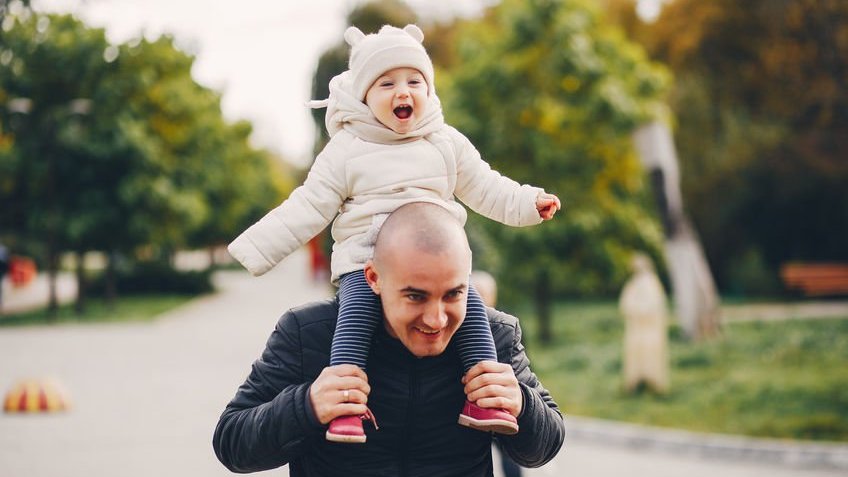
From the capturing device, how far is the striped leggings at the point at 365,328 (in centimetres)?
249

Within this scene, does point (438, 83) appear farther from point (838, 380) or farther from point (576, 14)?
point (838, 380)

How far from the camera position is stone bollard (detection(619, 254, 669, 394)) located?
13250mm

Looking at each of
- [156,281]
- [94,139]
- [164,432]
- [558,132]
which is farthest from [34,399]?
[156,281]

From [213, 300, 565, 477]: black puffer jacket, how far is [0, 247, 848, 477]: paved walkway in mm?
7442

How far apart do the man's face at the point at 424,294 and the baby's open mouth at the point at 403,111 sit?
0.39 metres

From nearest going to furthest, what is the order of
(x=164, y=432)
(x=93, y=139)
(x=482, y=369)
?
1. (x=482, y=369)
2. (x=164, y=432)
3. (x=93, y=139)

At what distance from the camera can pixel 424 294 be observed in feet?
7.76

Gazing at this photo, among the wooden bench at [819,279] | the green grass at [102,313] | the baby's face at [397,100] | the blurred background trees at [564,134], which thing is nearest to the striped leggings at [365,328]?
the baby's face at [397,100]

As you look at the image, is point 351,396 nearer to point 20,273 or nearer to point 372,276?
point 372,276

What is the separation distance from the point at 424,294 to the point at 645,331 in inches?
446

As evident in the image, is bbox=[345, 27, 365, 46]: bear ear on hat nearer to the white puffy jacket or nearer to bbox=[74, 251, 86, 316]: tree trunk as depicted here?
the white puffy jacket

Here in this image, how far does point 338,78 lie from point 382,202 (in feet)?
1.46

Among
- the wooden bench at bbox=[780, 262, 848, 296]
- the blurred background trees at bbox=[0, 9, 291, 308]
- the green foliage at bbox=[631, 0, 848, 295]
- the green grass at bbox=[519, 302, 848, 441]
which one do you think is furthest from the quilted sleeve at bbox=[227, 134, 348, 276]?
the blurred background trees at bbox=[0, 9, 291, 308]

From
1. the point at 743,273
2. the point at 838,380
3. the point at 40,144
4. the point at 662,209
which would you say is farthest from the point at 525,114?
the point at 40,144
